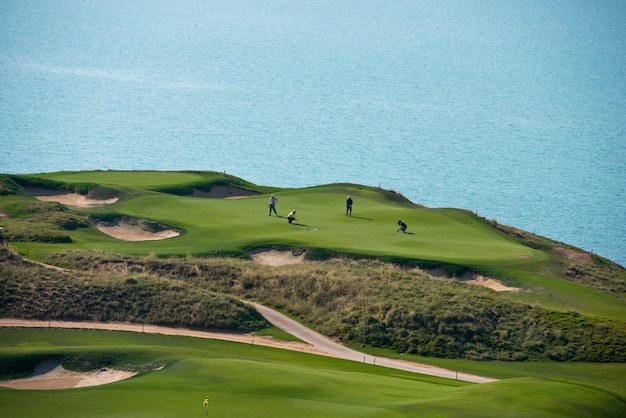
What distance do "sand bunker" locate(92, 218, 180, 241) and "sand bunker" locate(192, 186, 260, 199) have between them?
36.1 ft

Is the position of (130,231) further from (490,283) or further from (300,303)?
(490,283)

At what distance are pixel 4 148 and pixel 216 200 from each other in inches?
3257

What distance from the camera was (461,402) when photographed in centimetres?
2669

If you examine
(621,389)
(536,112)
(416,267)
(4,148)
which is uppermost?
(536,112)

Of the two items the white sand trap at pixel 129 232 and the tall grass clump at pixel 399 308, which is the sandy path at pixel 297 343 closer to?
the tall grass clump at pixel 399 308

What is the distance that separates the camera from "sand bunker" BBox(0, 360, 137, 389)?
29531mm

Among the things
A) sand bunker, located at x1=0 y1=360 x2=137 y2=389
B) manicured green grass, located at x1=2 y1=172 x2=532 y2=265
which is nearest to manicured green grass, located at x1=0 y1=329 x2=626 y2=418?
sand bunker, located at x1=0 y1=360 x2=137 y2=389

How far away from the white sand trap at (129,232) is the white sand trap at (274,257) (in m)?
5.08

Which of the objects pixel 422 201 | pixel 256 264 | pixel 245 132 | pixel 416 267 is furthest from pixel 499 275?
→ pixel 245 132

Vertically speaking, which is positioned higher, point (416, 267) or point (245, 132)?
point (245, 132)

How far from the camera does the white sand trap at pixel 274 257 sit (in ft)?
159

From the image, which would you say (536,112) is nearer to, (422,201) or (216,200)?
(422,201)

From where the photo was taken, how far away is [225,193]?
67188mm

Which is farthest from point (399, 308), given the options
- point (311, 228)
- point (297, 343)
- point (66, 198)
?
point (66, 198)
